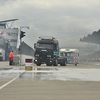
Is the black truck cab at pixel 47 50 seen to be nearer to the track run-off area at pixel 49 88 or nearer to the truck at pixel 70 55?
the truck at pixel 70 55

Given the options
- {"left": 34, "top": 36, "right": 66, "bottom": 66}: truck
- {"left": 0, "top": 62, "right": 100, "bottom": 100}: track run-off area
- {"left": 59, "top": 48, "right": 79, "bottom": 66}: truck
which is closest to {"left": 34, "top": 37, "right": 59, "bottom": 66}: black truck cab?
{"left": 34, "top": 36, "right": 66, "bottom": 66}: truck

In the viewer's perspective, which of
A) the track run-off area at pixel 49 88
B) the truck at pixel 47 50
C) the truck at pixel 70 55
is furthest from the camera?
the truck at pixel 70 55

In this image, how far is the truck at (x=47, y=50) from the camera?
36.2 m

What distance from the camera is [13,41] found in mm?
153750

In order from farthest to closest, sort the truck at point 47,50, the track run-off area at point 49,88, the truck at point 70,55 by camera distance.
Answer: the truck at point 70,55
the truck at point 47,50
the track run-off area at point 49,88

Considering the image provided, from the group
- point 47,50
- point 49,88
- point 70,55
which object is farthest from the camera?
point 70,55

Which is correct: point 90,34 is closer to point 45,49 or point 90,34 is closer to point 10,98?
point 45,49

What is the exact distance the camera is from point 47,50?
36375mm

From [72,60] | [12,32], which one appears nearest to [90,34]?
[72,60]

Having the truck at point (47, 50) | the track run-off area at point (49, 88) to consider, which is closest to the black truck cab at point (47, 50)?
the truck at point (47, 50)

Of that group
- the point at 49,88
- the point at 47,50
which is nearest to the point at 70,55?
the point at 47,50

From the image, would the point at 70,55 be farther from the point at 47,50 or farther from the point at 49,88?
the point at 49,88

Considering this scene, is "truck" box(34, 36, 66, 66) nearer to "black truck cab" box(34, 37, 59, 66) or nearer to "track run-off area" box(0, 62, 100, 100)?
"black truck cab" box(34, 37, 59, 66)

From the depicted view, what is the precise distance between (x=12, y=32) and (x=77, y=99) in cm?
14679
